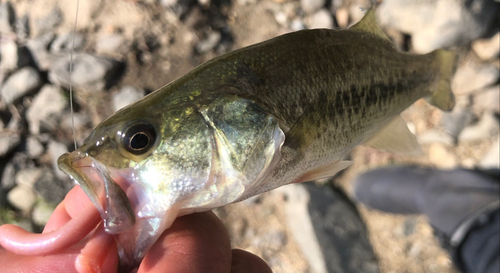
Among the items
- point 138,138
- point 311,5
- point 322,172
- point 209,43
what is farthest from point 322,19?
point 138,138

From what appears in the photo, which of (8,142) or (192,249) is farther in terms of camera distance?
(8,142)

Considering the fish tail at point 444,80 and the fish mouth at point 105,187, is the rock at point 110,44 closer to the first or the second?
the fish mouth at point 105,187

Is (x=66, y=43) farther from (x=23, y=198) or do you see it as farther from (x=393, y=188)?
(x=393, y=188)

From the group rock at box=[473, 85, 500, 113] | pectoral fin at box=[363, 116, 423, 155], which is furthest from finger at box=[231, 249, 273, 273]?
rock at box=[473, 85, 500, 113]

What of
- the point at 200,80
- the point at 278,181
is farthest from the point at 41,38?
the point at 278,181

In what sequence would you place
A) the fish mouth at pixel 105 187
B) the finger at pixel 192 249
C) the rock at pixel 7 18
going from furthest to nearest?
the rock at pixel 7 18, the finger at pixel 192 249, the fish mouth at pixel 105 187

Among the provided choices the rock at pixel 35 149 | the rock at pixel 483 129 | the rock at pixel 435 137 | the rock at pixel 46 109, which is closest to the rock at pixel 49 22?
the rock at pixel 46 109
